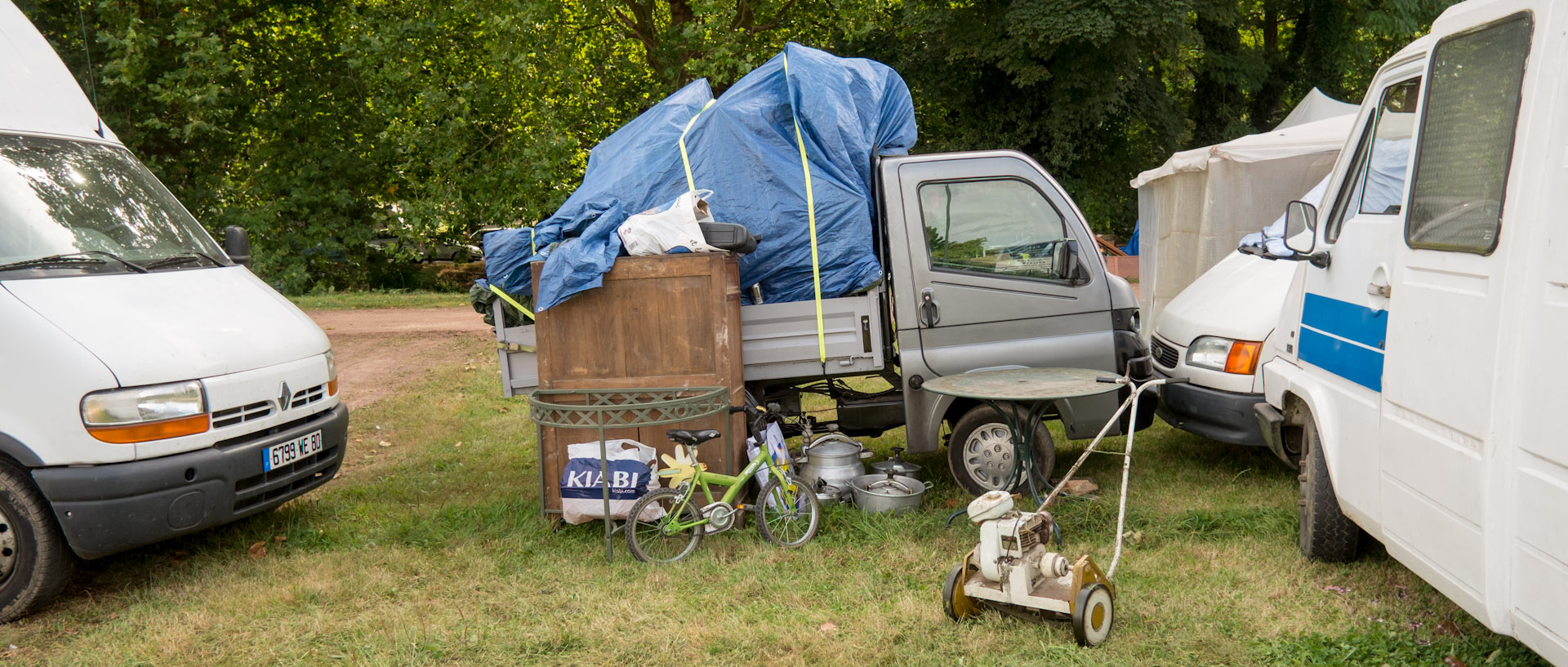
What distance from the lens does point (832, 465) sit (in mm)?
5738

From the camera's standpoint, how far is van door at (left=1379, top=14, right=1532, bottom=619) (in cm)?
302

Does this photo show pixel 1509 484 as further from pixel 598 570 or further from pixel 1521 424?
pixel 598 570

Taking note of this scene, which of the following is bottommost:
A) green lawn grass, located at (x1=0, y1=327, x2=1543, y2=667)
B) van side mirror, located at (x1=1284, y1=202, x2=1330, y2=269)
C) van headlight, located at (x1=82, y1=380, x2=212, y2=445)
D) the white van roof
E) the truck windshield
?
green lawn grass, located at (x1=0, y1=327, x2=1543, y2=667)

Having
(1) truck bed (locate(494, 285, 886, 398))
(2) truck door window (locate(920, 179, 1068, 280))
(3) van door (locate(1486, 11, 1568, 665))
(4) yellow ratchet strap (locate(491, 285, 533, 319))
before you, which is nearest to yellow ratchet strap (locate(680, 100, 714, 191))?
(1) truck bed (locate(494, 285, 886, 398))

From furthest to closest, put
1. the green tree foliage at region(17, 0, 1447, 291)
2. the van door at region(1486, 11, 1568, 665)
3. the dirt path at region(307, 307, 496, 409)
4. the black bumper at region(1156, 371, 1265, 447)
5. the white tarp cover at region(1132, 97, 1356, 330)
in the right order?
the green tree foliage at region(17, 0, 1447, 291) → the dirt path at region(307, 307, 496, 409) → the white tarp cover at region(1132, 97, 1356, 330) → the black bumper at region(1156, 371, 1265, 447) → the van door at region(1486, 11, 1568, 665)

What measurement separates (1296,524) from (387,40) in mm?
16343

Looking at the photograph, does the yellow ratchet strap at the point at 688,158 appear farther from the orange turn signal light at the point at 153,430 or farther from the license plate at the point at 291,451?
the orange turn signal light at the point at 153,430

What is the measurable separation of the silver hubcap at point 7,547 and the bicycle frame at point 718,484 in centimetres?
270

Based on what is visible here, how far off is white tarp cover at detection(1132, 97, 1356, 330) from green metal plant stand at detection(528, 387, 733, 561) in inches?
216

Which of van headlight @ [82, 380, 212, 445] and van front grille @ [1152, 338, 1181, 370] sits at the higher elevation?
van headlight @ [82, 380, 212, 445]

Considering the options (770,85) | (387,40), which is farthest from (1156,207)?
(387,40)

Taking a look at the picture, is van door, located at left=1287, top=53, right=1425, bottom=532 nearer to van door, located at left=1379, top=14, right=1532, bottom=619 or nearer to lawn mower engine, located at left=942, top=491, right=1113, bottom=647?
van door, located at left=1379, top=14, right=1532, bottom=619

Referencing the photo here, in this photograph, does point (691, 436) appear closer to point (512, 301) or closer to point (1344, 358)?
point (512, 301)

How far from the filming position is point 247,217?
19125mm
